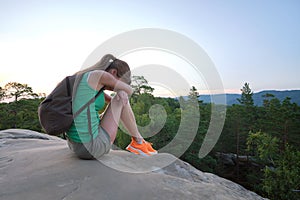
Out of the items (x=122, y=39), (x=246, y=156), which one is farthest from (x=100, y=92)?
(x=246, y=156)

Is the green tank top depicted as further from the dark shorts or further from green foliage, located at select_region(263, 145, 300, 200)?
green foliage, located at select_region(263, 145, 300, 200)

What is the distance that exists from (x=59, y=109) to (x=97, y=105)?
41cm

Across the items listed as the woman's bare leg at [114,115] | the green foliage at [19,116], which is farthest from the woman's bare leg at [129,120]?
the green foliage at [19,116]

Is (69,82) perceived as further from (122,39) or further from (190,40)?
(190,40)

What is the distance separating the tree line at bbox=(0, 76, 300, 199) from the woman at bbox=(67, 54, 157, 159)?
9.25 m

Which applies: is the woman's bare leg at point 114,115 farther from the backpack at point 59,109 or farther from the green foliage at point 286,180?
the green foliage at point 286,180

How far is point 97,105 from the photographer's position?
229cm

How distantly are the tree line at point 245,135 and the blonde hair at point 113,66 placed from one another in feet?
30.6

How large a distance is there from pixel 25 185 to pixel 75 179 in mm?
367

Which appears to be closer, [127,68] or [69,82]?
[69,82]

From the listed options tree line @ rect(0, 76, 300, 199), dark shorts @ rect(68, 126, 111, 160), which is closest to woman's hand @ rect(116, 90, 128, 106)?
dark shorts @ rect(68, 126, 111, 160)

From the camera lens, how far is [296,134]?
1873 centimetres

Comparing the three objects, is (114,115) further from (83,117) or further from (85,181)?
(85,181)

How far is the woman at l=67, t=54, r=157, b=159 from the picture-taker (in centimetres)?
207
